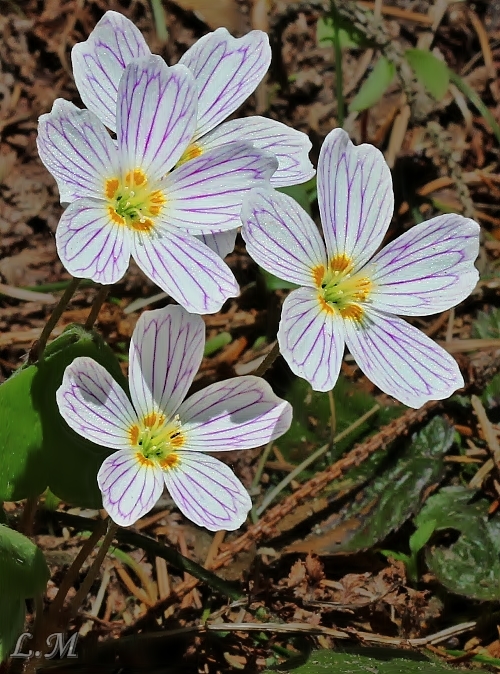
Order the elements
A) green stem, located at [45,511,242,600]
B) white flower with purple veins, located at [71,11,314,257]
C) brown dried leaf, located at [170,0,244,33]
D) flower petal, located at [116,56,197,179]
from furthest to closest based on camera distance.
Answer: brown dried leaf, located at [170,0,244,33] → green stem, located at [45,511,242,600] → white flower with purple veins, located at [71,11,314,257] → flower petal, located at [116,56,197,179]

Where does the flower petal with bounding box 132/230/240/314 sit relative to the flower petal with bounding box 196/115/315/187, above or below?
below

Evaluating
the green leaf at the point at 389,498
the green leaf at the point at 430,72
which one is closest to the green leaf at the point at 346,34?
the green leaf at the point at 430,72

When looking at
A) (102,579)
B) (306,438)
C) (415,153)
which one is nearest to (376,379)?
(306,438)

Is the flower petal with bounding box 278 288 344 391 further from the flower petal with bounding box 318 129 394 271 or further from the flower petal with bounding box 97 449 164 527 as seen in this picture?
the flower petal with bounding box 97 449 164 527

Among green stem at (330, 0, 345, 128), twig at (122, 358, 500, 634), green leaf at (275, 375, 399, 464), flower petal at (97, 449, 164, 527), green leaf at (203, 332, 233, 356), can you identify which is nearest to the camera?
flower petal at (97, 449, 164, 527)

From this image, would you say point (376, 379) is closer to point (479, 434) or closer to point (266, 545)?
point (266, 545)

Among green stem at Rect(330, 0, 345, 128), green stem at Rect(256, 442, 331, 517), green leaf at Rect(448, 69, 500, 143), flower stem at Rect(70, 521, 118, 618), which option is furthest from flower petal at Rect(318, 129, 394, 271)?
green leaf at Rect(448, 69, 500, 143)

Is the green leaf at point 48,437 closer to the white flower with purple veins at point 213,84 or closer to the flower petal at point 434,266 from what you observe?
the white flower with purple veins at point 213,84

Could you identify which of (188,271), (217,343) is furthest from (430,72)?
(188,271)
